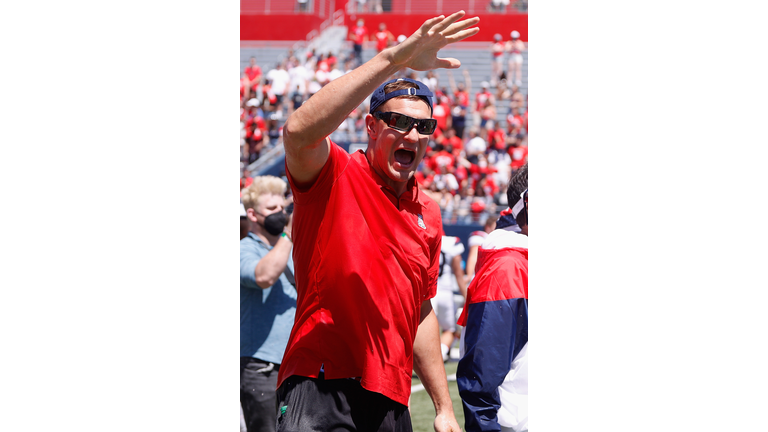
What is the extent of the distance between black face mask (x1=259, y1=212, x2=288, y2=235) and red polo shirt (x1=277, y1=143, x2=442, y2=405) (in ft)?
5.92

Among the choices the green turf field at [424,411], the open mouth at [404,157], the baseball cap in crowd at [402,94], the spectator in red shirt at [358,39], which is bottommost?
the green turf field at [424,411]

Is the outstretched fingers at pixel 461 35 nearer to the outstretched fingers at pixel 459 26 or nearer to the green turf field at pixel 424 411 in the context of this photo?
the outstretched fingers at pixel 459 26

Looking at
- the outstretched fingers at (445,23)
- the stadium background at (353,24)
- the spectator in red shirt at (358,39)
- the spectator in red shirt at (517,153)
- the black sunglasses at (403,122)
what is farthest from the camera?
the spectator in red shirt at (358,39)

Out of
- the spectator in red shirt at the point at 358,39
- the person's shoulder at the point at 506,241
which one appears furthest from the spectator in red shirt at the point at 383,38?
the person's shoulder at the point at 506,241

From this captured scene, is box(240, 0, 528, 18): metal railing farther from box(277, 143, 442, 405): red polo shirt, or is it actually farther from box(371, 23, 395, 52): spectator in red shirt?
box(277, 143, 442, 405): red polo shirt

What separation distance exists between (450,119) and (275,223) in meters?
13.1

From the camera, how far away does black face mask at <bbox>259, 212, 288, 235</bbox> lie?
4.03 metres

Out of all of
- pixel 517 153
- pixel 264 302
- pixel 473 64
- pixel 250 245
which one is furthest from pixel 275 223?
pixel 473 64

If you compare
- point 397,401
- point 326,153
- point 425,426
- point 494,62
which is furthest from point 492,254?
point 494,62

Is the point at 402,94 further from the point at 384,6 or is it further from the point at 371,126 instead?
the point at 384,6

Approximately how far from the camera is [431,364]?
2.54 m

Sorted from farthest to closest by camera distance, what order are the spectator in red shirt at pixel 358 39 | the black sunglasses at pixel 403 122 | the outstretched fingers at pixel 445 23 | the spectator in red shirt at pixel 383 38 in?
the spectator in red shirt at pixel 358 39, the spectator in red shirt at pixel 383 38, the black sunglasses at pixel 403 122, the outstretched fingers at pixel 445 23

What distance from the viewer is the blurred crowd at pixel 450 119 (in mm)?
14625

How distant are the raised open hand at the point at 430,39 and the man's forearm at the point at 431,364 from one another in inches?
40.9
